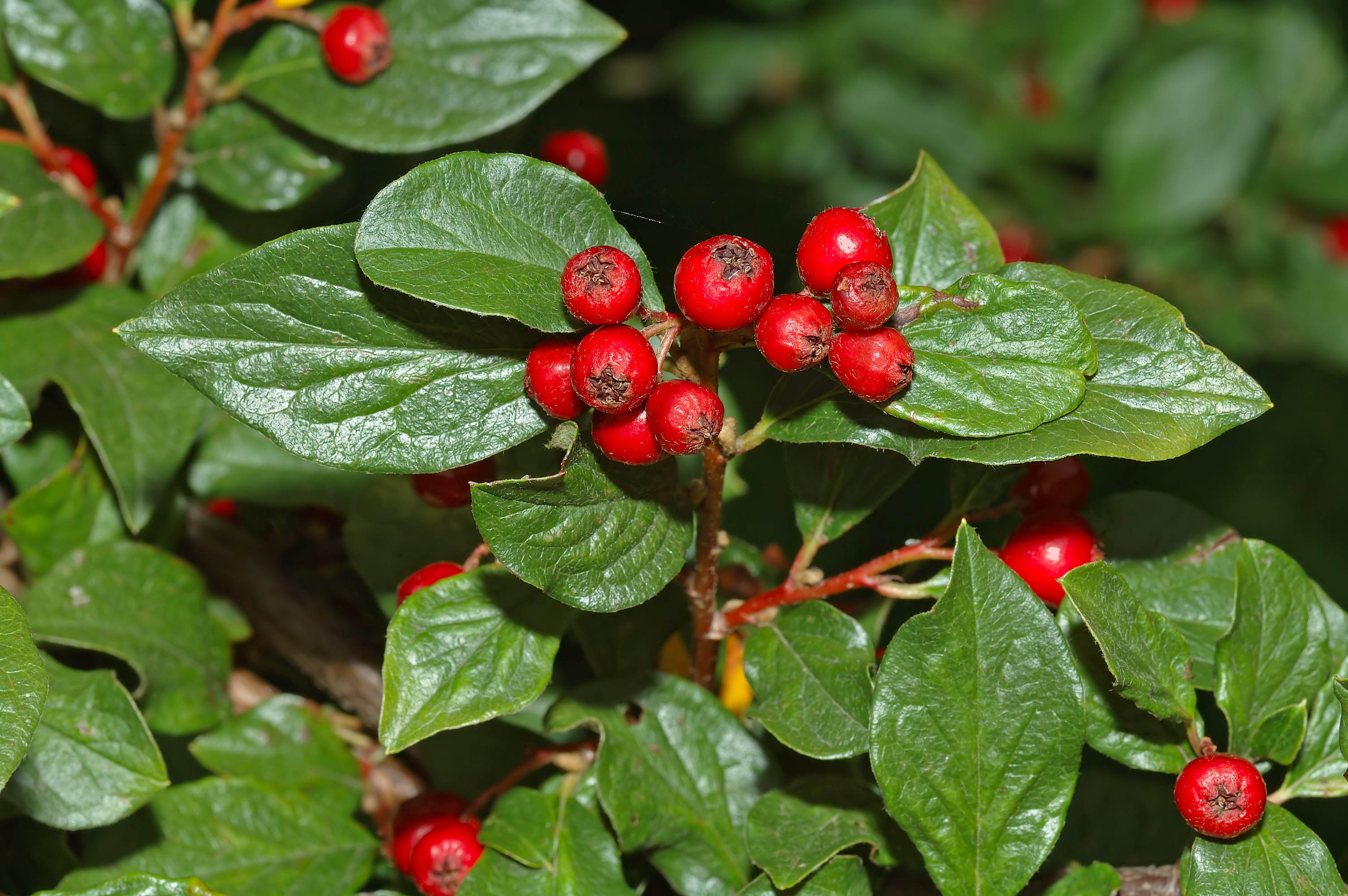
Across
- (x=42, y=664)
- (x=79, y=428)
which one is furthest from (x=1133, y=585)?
(x=79, y=428)

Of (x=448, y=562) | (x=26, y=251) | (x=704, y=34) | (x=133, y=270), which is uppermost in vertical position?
(x=26, y=251)

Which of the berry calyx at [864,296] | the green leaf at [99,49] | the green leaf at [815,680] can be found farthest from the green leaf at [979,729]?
the green leaf at [99,49]

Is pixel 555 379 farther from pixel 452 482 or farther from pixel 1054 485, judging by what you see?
pixel 1054 485

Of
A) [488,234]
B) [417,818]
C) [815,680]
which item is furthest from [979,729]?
[417,818]

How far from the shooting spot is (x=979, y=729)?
4.05 feet

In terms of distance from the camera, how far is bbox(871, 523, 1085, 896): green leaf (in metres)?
1.21

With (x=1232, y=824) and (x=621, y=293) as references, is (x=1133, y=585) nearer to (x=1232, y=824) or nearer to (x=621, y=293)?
(x=1232, y=824)

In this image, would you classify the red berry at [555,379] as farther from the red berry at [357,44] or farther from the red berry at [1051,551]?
the red berry at [357,44]

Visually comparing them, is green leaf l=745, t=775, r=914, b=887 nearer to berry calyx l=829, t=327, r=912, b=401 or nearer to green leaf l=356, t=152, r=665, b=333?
berry calyx l=829, t=327, r=912, b=401

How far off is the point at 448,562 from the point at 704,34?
461cm

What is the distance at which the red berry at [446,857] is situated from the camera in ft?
5.08

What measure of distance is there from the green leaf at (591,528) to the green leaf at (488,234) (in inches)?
6.3

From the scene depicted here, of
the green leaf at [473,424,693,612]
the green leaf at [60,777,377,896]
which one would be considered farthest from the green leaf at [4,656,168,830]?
the green leaf at [473,424,693,612]

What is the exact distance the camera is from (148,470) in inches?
68.6
